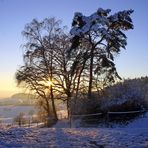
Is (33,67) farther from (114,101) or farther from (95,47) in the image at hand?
(114,101)

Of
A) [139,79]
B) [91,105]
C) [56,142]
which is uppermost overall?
[139,79]

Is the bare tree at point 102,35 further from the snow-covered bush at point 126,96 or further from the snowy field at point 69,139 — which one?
the snowy field at point 69,139

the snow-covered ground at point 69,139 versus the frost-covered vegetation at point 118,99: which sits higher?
the frost-covered vegetation at point 118,99

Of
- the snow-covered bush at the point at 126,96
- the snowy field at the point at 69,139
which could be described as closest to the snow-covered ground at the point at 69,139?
the snowy field at the point at 69,139

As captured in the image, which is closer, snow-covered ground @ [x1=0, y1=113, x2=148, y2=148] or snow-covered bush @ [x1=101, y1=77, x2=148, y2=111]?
snow-covered ground @ [x1=0, y1=113, x2=148, y2=148]

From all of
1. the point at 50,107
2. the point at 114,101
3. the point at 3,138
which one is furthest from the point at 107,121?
the point at 50,107

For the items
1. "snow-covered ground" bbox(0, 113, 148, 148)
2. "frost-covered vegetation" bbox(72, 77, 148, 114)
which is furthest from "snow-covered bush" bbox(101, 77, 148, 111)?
"snow-covered ground" bbox(0, 113, 148, 148)

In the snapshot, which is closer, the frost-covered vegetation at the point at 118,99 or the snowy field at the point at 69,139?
the snowy field at the point at 69,139

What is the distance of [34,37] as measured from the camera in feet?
168

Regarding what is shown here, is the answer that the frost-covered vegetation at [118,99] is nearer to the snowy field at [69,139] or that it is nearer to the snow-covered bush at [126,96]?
the snow-covered bush at [126,96]

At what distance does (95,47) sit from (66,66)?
314 inches

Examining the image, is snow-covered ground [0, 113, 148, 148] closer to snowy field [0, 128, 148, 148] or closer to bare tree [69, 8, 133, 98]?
snowy field [0, 128, 148, 148]

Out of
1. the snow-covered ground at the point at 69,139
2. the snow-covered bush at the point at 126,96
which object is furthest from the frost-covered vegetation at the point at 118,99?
the snow-covered ground at the point at 69,139

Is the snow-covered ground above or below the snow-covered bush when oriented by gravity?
below
